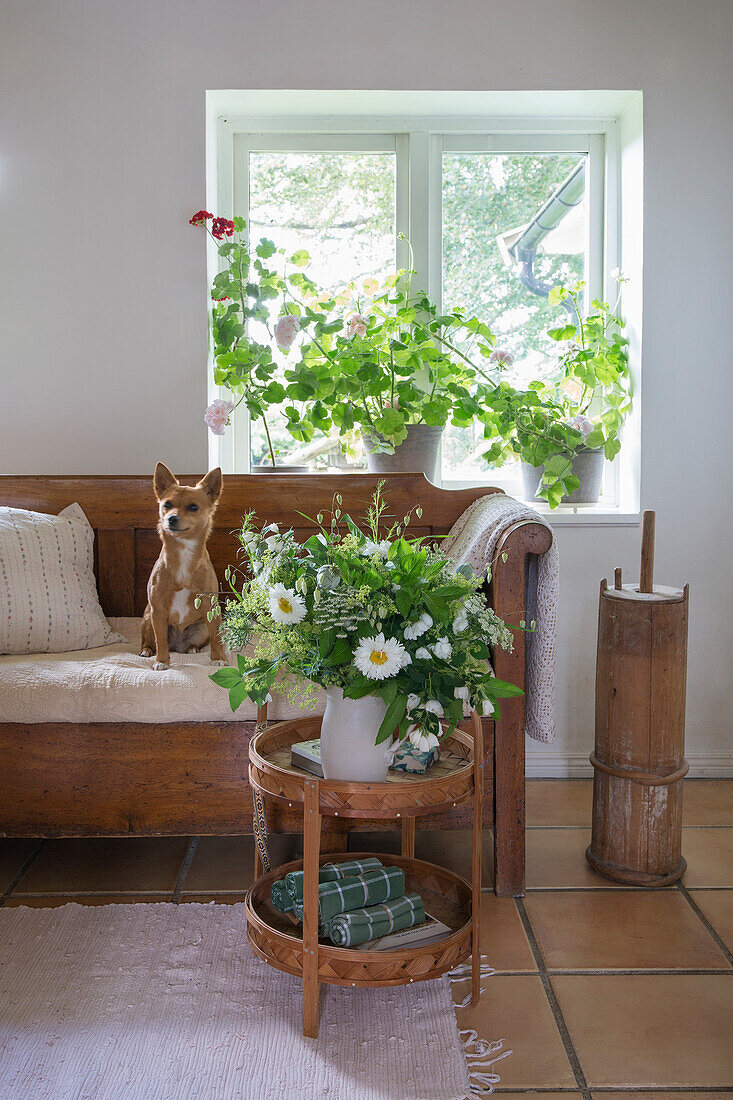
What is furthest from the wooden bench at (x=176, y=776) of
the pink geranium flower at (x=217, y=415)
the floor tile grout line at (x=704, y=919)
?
the pink geranium flower at (x=217, y=415)

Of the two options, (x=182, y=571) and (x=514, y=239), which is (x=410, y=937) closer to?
(x=182, y=571)

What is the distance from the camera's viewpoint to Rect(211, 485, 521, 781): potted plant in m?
1.46

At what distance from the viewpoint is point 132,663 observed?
2.17 metres

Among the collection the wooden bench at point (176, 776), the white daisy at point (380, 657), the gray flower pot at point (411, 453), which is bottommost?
the wooden bench at point (176, 776)

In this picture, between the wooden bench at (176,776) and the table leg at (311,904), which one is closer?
the table leg at (311,904)

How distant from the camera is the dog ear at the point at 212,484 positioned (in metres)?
2.22

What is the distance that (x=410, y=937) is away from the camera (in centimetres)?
158

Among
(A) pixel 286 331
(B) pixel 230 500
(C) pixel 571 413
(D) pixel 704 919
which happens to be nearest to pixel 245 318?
(A) pixel 286 331

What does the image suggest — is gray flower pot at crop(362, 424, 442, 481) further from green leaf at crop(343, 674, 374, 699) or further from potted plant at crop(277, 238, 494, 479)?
green leaf at crop(343, 674, 374, 699)

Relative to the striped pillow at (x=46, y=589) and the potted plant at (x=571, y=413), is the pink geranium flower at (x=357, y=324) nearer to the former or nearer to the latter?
the potted plant at (x=571, y=413)

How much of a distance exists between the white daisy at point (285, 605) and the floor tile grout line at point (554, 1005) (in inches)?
32.6

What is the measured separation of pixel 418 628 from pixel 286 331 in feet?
4.95

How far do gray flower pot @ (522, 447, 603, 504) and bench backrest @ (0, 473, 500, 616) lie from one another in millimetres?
278

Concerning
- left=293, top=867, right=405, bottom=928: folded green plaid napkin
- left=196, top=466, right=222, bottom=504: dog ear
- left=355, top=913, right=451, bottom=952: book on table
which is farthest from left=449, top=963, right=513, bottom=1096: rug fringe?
left=196, top=466, right=222, bottom=504: dog ear
